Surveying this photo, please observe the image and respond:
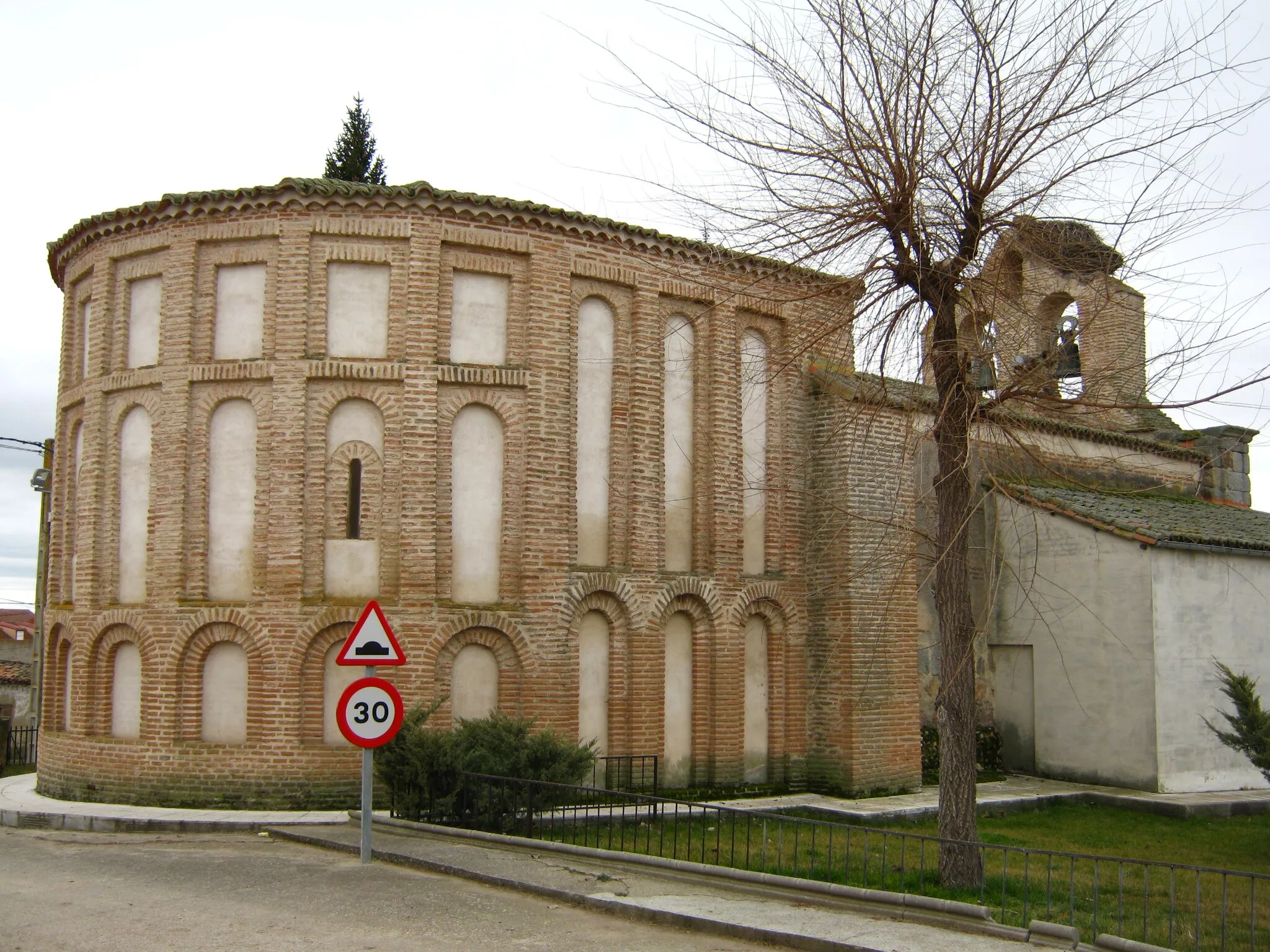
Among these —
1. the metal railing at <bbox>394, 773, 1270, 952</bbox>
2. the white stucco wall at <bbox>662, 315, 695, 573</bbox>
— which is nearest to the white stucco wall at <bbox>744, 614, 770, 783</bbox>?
the white stucco wall at <bbox>662, 315, 695, 573</bbox>

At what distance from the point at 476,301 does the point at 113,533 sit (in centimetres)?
567

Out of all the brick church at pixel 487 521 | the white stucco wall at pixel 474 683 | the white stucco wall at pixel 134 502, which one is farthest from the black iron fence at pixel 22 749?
the white stucco wall at pixel 474 683

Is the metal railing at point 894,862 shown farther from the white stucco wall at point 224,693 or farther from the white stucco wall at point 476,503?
the white stucco wall at point 224,693

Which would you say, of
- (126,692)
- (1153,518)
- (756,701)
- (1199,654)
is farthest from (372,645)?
(1153,518)

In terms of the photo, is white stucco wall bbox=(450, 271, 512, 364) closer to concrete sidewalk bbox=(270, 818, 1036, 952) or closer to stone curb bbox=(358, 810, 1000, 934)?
stone curb bbox=(358, 810, 1000, 934)

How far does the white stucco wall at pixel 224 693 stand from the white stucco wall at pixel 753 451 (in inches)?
264

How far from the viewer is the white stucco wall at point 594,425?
1499cm

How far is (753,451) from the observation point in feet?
53.5

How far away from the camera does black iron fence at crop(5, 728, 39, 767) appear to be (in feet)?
75.2

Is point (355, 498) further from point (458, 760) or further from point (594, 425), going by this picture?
point (458, 760)

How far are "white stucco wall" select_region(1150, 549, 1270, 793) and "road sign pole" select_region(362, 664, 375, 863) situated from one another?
36.2ft

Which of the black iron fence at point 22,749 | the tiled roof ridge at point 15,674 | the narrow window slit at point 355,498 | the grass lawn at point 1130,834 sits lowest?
the black iron fence at point 22,749

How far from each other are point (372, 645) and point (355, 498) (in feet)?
14.3

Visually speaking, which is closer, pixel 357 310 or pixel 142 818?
pixel 142 818
